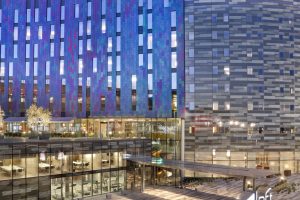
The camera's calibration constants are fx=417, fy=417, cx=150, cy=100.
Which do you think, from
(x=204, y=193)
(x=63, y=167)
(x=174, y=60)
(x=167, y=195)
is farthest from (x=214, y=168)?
(x=174, y=60)

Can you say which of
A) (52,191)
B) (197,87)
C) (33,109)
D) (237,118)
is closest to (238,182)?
(237,118)

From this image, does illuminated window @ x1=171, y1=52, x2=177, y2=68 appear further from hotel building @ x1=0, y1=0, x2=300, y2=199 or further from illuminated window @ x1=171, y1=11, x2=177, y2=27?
illuminated window @ x1=171, y1=11, x2=177, y2=27

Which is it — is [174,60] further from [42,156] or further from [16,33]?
[16,33]

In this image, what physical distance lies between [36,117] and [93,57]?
45.9ft

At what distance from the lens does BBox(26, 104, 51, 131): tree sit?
2751 inches

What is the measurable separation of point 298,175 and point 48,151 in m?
37.1

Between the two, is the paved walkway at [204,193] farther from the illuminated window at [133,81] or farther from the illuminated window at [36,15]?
the illuminated window at [36,15]

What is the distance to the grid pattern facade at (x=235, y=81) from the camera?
2354 inches

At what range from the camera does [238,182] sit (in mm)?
54875

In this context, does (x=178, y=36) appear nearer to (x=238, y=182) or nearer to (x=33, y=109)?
(x=238, y=182)

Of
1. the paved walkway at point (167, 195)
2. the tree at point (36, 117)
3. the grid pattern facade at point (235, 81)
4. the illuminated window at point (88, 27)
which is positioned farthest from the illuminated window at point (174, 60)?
the tree at point (36, 117)

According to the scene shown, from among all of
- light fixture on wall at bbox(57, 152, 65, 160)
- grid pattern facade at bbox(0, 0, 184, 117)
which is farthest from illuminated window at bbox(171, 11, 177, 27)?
light fixture on wall at bbox(57, 152, 65, 160)

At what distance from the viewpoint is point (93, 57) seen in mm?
69688

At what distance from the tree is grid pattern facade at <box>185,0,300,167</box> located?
82.2 feet
